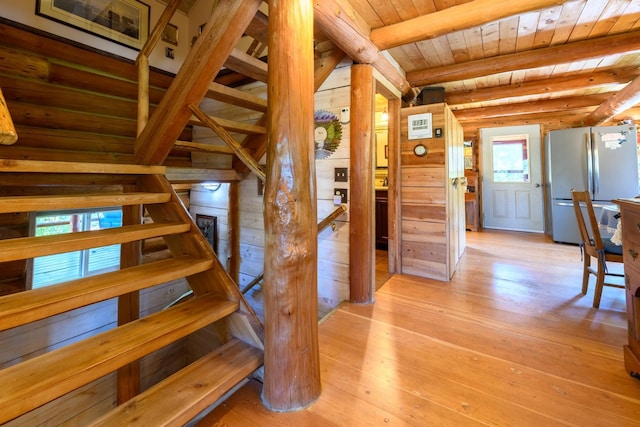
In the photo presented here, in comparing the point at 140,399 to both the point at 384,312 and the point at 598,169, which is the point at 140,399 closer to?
the point at 384,312

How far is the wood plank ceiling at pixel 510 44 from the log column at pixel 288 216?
574 millimetres

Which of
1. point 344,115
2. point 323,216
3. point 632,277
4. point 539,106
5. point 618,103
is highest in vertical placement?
point 539,106

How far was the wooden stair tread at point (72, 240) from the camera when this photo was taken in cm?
108

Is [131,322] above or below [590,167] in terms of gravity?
below

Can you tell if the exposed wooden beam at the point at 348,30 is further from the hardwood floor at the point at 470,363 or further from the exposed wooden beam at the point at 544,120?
the exposed wooden beam at the point at 544,120

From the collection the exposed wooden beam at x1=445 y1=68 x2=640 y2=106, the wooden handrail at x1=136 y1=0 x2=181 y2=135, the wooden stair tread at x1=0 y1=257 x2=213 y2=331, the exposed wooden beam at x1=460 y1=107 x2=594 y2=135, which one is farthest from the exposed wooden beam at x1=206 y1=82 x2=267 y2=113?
the exposed wooden beam at x1=460 y1=107 x2=594 y2=135

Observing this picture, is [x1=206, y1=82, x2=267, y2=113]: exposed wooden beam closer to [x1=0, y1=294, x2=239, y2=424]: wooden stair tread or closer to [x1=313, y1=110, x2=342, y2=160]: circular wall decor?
[x1=313, y1=110, x2=342, y2=160]: circular wall decor

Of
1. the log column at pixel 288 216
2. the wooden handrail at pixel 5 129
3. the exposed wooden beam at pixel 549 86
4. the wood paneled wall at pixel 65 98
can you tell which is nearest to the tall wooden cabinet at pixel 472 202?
the exposed wooden beam at pixel 549 86

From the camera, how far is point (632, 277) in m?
1.41

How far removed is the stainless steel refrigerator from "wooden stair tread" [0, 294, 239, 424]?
203 inches

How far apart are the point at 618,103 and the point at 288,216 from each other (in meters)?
5.14

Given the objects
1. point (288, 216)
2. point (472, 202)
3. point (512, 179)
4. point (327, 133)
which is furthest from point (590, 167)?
point (288, 216)

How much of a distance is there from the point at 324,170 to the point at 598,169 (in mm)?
4438

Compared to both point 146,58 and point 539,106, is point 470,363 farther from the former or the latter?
point 539,106
